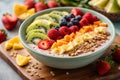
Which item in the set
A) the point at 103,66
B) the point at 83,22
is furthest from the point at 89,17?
the point at 103,66

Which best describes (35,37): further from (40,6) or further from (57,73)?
(40,6)

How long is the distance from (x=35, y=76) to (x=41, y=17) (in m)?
0.32

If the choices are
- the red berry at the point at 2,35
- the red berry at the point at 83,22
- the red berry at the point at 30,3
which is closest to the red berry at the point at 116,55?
the red berry at the point at 83,22

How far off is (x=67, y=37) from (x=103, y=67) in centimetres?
21

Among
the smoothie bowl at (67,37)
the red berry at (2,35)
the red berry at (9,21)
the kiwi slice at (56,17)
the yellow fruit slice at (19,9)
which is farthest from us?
the yellow fruit slice at (19,9)

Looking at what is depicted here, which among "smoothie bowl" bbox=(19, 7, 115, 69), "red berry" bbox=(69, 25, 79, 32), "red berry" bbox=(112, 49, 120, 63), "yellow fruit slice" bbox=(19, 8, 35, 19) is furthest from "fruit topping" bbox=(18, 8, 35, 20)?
"red berry" bbox=(112, 49, 120, 63)

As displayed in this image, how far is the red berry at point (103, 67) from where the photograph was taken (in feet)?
4.91

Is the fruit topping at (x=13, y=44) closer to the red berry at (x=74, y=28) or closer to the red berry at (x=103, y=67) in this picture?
the red berry at (x=74, y=28)

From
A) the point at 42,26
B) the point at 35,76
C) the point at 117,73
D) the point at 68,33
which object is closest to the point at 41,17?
the point at 42,26

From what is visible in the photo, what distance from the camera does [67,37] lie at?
1524mm

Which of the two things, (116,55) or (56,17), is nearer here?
(116,55)

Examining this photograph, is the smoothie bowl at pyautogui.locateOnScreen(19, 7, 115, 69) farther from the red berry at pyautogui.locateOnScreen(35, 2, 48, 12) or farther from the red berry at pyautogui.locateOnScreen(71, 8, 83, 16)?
the red berry at pyautogui.locateOnScreen(35, 2, 48, 12)

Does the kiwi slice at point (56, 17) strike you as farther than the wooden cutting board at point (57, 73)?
Yes

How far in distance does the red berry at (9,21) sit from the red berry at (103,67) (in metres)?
0.63
